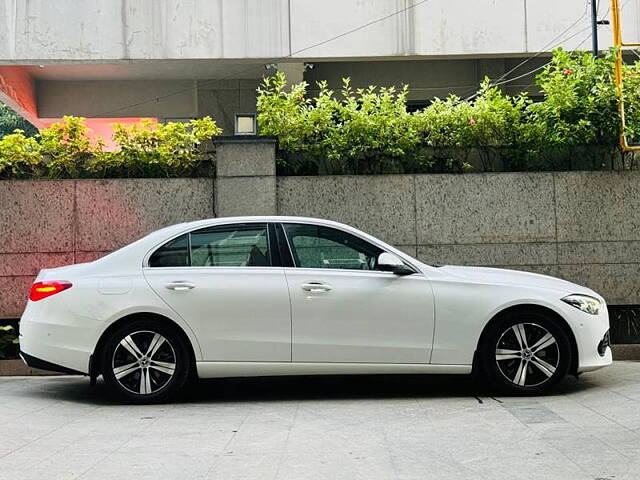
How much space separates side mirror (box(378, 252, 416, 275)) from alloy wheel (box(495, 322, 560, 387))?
97 cm

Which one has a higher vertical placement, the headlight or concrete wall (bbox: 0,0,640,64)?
concrete wall (bbox: 0,0,640,64)

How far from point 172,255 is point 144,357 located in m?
0.88

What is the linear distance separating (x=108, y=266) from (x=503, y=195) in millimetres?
5110

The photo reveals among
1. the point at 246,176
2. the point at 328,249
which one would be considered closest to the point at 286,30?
the point at 246,176

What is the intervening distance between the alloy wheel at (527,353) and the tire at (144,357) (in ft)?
8.58

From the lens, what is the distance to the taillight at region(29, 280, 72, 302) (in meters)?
8.05

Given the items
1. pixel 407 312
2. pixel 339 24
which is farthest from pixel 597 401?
pixel 339 24

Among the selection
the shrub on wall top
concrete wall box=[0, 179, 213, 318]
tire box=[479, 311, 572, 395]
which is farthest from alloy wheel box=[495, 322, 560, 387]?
the shrub on wall top

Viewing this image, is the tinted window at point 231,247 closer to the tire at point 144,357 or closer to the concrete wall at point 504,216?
the tire at point 144,357

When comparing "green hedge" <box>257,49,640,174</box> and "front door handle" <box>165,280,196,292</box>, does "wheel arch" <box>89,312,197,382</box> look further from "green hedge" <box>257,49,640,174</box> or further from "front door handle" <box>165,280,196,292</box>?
"green hedge" <box>257,49,640,174</box>

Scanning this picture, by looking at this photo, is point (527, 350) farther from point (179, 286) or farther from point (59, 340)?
point (59, 340)

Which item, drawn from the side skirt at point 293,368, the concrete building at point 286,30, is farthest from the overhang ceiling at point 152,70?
the side skirt at point 293,368

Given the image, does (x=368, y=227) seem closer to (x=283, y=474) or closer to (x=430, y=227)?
(x=430, y=227)

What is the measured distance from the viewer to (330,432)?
22.2ft
